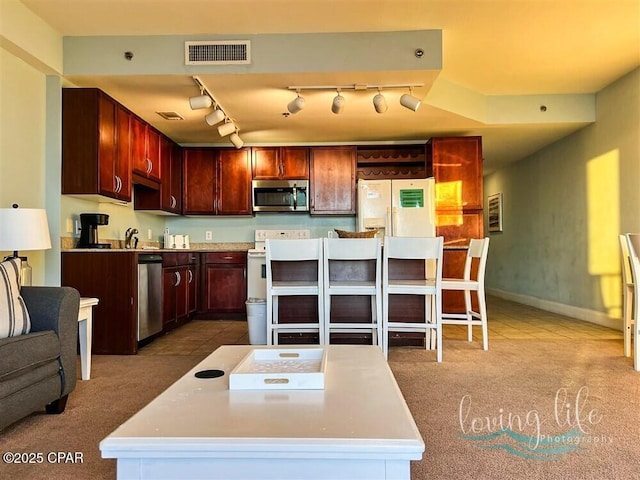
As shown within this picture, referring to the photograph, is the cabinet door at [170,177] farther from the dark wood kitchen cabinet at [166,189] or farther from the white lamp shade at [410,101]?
the white lamp shade at [410,101]

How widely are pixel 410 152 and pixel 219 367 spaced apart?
4.64m

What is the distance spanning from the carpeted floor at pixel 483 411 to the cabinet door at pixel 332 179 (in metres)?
2.43

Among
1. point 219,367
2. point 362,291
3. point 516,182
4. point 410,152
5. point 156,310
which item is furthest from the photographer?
point 516,182

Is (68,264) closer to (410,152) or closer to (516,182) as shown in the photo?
(410,152)

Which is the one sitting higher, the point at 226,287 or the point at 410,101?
the point at 410,101

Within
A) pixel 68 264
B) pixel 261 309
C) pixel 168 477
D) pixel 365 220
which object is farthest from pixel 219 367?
pixel 365 220

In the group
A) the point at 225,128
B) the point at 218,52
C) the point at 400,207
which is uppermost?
the point at 218,52

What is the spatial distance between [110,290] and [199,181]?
7.97 feet

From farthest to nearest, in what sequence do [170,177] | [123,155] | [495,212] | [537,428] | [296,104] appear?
[495,212], [170,177], [123,155], [296,104], [537,428]

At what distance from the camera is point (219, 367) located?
A: 160 cm

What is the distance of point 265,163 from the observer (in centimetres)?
561

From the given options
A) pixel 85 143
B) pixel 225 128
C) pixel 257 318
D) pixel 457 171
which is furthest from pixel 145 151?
pixel 457 171

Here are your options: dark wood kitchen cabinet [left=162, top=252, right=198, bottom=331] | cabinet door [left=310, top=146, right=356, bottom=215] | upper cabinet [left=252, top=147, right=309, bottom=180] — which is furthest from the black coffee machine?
cabinet door [left=310, top=146, right=356, bottom=215]

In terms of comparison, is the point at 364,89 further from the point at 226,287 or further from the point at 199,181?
the point at 226,287
